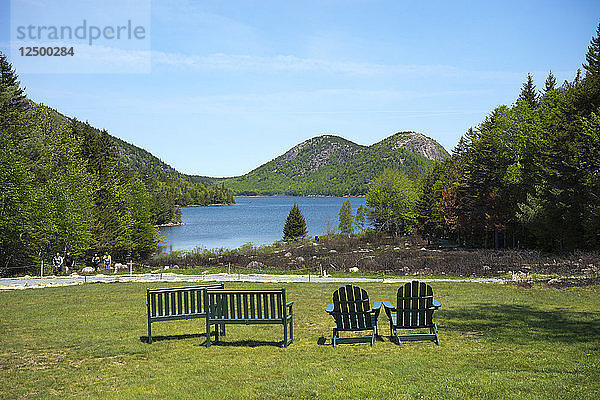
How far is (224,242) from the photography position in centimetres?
6862

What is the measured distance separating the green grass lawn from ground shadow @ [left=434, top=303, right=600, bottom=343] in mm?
23

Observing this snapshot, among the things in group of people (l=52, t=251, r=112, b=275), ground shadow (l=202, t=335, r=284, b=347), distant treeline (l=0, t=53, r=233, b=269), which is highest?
distant treeline (l=0, t=53, r=233, b=269)

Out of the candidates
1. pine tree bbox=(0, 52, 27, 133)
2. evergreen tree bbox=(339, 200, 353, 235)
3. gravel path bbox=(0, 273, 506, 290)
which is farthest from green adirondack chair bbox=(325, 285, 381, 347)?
evergreen tree bbox=(339, 200, 353, 235)

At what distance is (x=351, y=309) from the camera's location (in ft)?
28.5

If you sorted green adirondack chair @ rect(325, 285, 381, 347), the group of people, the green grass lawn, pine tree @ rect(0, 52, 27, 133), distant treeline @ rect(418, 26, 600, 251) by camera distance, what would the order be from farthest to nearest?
pine tree @ rect(0, 52, 27, 133) < distant treeline @ rect(418, 26, 600, 251) < the group of people < green adirondack chair @ rect(325, 285, 381, 347) < the green grass lawn

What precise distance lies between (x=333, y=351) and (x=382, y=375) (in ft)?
6.32

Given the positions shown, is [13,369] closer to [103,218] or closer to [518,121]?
[103,218]

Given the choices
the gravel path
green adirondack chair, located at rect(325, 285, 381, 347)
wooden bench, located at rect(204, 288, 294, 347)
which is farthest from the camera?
the gravel path

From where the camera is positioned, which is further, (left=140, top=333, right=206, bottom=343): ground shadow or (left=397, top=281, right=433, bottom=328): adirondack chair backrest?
(left=140, top=333, right=206, bottom=343): ground shadow

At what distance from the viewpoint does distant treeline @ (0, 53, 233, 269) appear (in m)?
32.5

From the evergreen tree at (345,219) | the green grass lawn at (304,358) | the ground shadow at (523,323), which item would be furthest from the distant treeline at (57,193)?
the evergreen tree at (345,219)

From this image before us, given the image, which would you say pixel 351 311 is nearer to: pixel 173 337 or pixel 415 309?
pixel 415 309

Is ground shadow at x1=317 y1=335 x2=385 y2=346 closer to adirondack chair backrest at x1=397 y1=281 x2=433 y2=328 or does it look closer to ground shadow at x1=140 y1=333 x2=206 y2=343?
adirondack chair backrest at x1=397 y1=281 x2=433 y2=328

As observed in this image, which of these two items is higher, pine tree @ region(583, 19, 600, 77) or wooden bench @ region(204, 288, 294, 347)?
pine tree @ region(583, 19, 600, 77)
